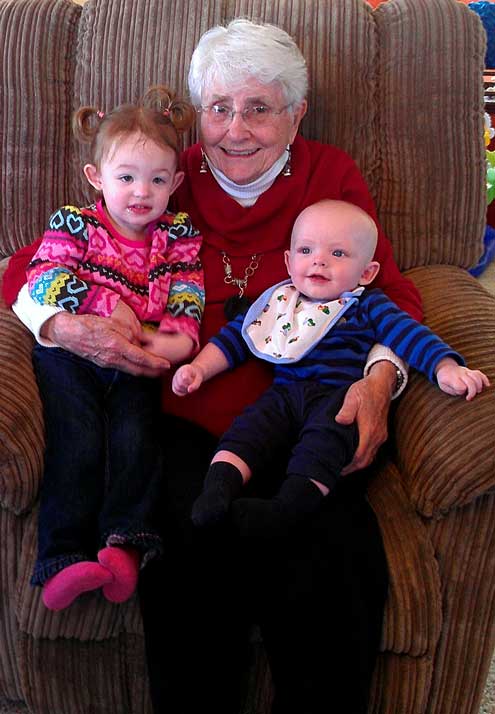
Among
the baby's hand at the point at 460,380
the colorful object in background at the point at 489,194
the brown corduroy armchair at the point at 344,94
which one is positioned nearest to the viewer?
the baby's hand at the point at 460,380

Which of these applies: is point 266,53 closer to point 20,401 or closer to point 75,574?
point 20,401

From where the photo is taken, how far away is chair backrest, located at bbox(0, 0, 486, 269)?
184 cm

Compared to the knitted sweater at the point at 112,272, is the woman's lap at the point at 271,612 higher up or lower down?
lower down

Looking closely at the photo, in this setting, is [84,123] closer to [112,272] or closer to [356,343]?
[112,272]

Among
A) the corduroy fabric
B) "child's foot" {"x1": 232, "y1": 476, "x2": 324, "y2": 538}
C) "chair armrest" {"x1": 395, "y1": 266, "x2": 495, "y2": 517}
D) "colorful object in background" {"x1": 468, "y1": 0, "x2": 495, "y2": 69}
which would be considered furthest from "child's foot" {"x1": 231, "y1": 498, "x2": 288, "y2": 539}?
"colorful object in background" {"x1": 468, "y1": 0, "x2": 495, "y2": 69}

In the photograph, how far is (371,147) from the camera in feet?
6.13

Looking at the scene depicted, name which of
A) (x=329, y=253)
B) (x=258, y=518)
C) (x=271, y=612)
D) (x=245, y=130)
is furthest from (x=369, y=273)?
(x=271, y=612)

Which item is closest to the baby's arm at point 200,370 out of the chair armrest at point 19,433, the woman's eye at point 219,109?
the chair armrest at point 19,433

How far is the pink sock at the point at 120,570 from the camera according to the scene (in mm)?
1259

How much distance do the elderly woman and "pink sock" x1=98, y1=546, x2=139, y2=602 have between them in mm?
37

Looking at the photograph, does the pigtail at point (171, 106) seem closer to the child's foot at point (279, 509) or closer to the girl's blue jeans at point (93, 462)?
the girl's blue jeans at point (93, 462)

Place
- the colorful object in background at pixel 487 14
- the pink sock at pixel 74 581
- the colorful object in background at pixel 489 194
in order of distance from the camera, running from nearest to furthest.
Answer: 1. the pink sock at pixel 74 581
2. the colorful object in background at pixel 489 194
3. the colorful object in background at pixel 487 14

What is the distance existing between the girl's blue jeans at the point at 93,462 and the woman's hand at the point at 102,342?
30mm

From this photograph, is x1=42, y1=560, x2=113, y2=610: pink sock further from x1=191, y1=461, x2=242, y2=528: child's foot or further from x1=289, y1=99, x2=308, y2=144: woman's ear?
x1=289, y1=99, x2=308, y2=144: woman's ear
